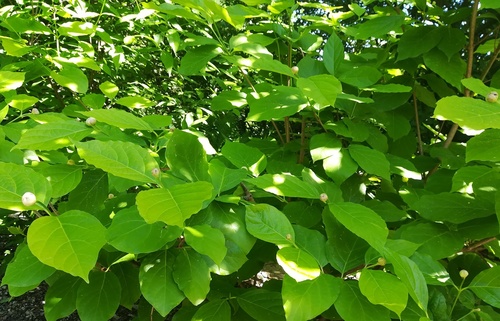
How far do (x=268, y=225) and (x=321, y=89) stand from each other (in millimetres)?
387

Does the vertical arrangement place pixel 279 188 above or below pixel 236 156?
above

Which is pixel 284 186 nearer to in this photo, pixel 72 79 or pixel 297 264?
pixel 297 264

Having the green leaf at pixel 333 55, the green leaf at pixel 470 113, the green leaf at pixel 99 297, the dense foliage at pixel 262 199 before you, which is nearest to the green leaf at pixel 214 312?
the dense foliage at pixel 262 199

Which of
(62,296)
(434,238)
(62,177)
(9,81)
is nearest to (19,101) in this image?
(9,81)

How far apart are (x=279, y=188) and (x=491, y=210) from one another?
60 centimetres

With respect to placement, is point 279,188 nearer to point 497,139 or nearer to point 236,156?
point 236,156

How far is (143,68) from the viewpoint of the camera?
3.61 metres

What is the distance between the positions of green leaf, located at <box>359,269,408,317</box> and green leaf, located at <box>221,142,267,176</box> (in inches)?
18.2

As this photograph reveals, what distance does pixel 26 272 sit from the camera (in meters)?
0.77

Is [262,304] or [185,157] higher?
[185,157]

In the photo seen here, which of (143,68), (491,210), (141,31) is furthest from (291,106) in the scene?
(143,68)

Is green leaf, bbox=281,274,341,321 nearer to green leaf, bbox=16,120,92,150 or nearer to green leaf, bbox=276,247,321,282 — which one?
green leaf, bbox=276,247,321,282

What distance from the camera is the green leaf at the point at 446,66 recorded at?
57.4 inches

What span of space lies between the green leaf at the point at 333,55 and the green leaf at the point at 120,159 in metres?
0.79
